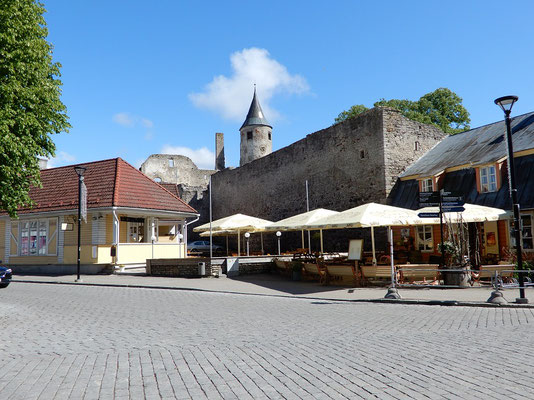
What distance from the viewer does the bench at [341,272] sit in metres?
15.0

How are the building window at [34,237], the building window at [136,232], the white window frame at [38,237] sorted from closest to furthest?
1. the building window at [136,232]
2. the white window frame at [38,237]
3. the building window at [34,237]

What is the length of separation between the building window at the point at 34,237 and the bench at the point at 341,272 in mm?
15007

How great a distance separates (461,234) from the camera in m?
14.8

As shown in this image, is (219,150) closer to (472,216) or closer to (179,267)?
(179,267)

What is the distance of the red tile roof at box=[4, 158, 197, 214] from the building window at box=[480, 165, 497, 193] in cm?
1422

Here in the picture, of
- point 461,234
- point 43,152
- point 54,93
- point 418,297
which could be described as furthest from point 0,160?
point 461,234

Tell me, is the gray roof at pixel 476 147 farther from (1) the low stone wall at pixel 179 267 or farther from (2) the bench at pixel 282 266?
(1) the low stone wall at pixel 179 267

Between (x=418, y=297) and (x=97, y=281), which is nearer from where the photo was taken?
(x=418, y=297)

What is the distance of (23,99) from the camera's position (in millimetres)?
14914

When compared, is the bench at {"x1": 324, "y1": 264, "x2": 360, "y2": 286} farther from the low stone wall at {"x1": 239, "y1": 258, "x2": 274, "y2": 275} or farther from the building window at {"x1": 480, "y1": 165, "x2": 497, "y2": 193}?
the building window at {"x1": 480, "y1": 165, "x2": 497, "y2": 193}

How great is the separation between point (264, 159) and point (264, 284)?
2085 centimetres

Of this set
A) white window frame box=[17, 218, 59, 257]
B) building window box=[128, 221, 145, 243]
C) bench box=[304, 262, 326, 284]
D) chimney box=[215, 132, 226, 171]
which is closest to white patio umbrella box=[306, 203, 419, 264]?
bench box=[304, 262, 326, 284]

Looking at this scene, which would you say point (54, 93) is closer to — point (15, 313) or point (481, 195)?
point (15, 313)

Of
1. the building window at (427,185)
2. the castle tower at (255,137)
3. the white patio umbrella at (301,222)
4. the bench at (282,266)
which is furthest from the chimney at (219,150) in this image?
the white patio umbrella at (301,222)
